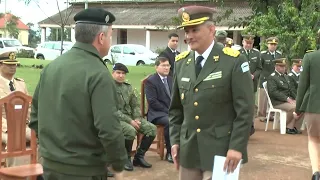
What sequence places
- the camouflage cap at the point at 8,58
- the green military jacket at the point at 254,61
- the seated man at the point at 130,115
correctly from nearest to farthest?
the camouflage cap at the point at 8,58
the seated man at the point at 130,115
the green military jacket at the point at 254,61

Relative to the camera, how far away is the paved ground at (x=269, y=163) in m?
6.02

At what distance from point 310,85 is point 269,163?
4.83 ft

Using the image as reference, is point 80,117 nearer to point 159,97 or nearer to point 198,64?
point 198,64

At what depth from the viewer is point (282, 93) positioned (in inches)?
369

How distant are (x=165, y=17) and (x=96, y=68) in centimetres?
2861

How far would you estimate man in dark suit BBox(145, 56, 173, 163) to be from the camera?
6.55 m

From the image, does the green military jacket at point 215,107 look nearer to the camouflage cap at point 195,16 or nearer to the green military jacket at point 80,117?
the camouflage cap at point 195,16

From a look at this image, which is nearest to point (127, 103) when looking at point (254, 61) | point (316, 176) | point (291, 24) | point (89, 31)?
point (316, 176)

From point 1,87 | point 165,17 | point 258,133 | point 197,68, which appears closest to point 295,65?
point 258,133

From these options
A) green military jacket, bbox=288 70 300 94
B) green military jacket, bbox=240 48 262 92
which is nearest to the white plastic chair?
green military jacket, bbox=240 48 262 92

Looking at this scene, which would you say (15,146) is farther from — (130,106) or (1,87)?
(130,106)

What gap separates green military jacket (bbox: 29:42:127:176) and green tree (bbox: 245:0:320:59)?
8.29 m

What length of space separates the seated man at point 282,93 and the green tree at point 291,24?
4.72 ft

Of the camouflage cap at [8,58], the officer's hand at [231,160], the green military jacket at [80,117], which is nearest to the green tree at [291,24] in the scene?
the camouflage cap at [8,58]
